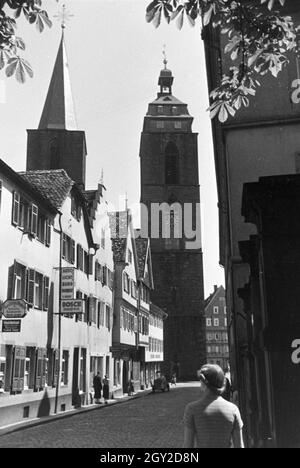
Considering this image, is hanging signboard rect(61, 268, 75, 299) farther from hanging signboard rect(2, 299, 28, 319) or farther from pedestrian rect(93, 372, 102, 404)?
pedestrian rect(93, 372, 102, 404)

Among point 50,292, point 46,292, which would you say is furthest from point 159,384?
point 46,292

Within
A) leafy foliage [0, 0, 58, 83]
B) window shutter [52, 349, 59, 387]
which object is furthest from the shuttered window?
leafy foliage [0, 0, 58, 83]

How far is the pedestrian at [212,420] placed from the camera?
4.52m

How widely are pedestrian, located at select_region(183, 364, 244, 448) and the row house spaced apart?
1497cm

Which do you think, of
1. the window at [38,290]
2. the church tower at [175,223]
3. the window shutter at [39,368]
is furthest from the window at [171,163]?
the window shutter at [39,368]

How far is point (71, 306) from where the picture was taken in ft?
82.2

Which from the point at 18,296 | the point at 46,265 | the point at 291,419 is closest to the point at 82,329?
the point at 46,265

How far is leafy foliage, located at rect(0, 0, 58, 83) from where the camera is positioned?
574 centimetres

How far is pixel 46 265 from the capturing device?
2484cm

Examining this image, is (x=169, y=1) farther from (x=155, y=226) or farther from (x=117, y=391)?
(x=155, y=226)

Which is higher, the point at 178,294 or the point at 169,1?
the point at 178,294

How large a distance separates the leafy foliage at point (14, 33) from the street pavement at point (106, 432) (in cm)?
943

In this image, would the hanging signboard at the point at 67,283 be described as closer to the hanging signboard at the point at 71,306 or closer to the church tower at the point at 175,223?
the hanging signboard at the point at 71,306
